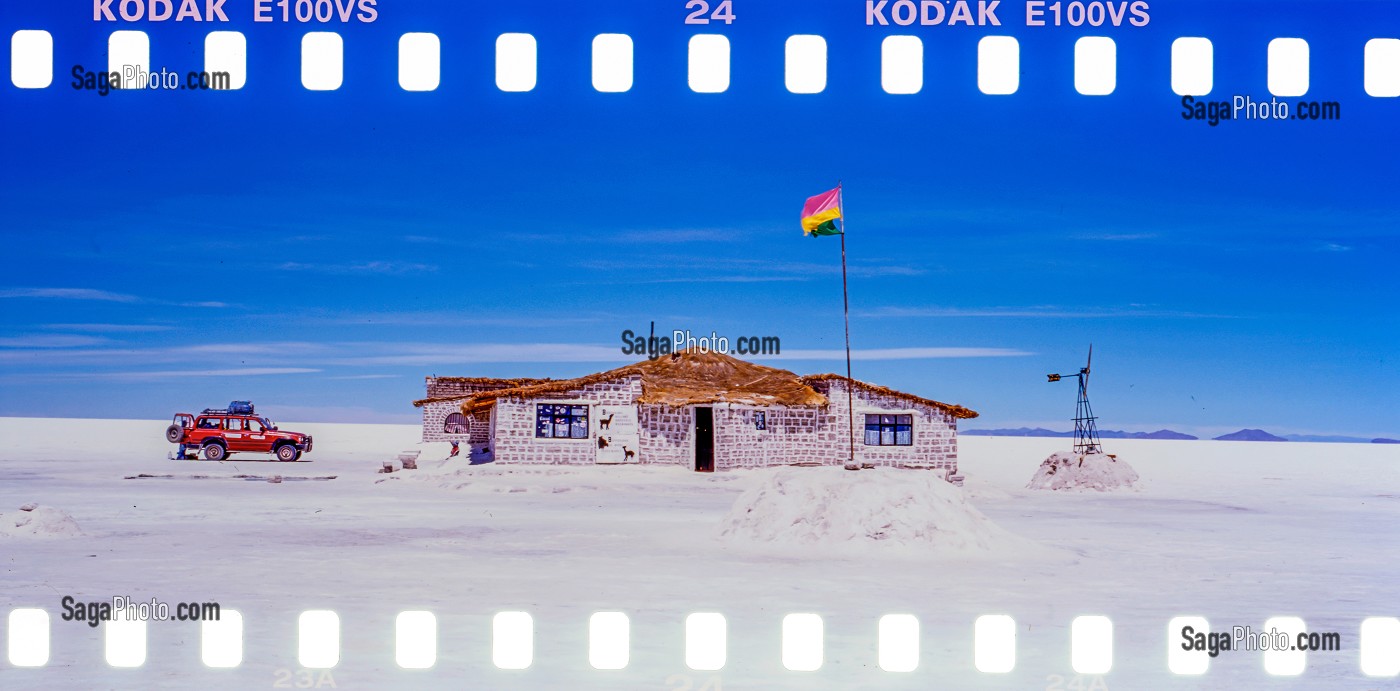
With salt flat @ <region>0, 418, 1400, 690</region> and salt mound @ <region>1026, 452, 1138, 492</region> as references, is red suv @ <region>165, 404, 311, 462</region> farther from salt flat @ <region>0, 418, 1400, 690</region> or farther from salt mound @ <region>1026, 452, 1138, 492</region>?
salt mound @ <region>1026, 452, 1138, 492</region>

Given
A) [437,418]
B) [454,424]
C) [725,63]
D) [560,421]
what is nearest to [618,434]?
[560,421]

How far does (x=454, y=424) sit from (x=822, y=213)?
27341 millimetres

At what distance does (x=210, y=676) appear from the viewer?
333 inches

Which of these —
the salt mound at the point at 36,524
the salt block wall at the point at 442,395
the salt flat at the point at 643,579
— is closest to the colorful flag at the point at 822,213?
the salt flat at the point at 643,579

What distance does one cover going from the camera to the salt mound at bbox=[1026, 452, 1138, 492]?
30.0 metres

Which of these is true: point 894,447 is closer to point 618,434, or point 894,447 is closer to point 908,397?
point 908,397

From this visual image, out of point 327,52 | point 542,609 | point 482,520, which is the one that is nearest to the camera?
point 327,52

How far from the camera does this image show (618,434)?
31.2m

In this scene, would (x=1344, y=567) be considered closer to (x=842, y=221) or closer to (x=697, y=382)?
(x=842, y=221)

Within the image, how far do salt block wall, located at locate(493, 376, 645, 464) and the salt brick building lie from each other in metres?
A: 0.03

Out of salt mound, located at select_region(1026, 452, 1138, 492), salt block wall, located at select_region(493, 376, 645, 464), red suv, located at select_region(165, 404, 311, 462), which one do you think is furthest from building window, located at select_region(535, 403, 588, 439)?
salt mound, located at select_region(1026, 452, 1138, 492)

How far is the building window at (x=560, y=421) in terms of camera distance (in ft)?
102

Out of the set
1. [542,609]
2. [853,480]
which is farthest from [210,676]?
[853,480]

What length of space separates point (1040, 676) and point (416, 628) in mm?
4631
